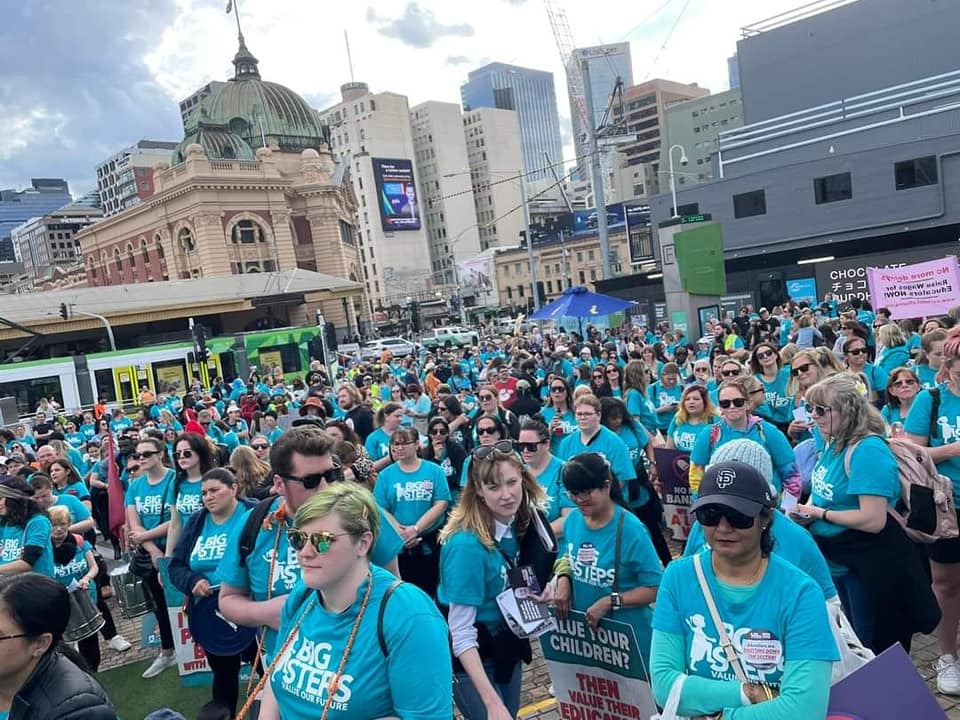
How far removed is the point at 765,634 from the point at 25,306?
44544 mm

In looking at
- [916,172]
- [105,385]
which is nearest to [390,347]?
[105,385]

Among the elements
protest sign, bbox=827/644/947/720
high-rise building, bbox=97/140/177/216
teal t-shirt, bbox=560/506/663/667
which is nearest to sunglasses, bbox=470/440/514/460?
teal t-shirt, bbox=560/506/663/667

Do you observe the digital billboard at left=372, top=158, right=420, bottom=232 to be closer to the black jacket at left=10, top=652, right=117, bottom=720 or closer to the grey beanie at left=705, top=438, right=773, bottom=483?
the grey beanie at left=705, top=438, right=773, bottom=483

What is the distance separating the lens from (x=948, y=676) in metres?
4.03

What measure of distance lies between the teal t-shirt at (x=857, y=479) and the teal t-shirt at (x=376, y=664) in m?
2.34

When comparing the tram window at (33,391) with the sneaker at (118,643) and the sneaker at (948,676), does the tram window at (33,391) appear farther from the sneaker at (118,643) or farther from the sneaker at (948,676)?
the sneaker at (948,676)

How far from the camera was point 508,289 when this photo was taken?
310ft

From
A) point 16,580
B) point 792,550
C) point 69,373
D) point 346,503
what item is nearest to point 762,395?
point 792,550

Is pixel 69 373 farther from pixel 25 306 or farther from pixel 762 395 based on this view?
pixel 762 395

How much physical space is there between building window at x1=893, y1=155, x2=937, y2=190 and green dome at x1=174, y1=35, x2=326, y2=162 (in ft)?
201

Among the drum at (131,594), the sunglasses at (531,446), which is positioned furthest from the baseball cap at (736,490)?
the drum at (131,594)

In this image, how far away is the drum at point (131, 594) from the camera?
6.01 m

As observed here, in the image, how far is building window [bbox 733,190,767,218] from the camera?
3272 cm

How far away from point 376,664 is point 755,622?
1.23 metres
